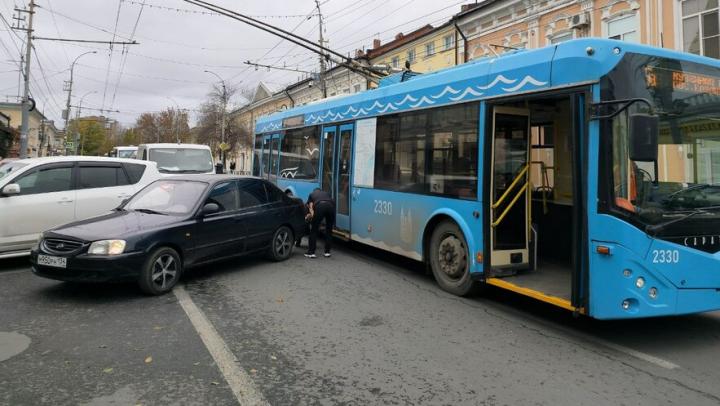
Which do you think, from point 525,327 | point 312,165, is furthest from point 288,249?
point 525,327

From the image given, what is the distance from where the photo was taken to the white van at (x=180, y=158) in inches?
600

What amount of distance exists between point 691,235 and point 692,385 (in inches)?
56.1

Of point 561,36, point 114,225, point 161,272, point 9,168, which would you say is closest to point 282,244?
point 161,272

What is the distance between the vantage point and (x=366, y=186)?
884cm

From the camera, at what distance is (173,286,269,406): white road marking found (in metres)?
3.64

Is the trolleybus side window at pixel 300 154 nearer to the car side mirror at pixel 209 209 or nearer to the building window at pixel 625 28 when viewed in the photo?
the car side mirror at pixel 209 209

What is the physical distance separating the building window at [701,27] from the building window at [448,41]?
13.4m

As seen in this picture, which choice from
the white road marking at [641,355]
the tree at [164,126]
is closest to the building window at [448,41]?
the white road marking at [641,355]

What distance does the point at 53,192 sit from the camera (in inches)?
321

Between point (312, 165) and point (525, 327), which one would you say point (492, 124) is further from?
point (312, 165)

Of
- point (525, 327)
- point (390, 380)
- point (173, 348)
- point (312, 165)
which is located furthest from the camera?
point (312, 165)

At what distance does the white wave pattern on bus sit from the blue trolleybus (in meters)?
0.03

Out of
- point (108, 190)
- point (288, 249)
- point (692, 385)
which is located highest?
point (108, 190)

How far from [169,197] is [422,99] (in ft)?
13.4
